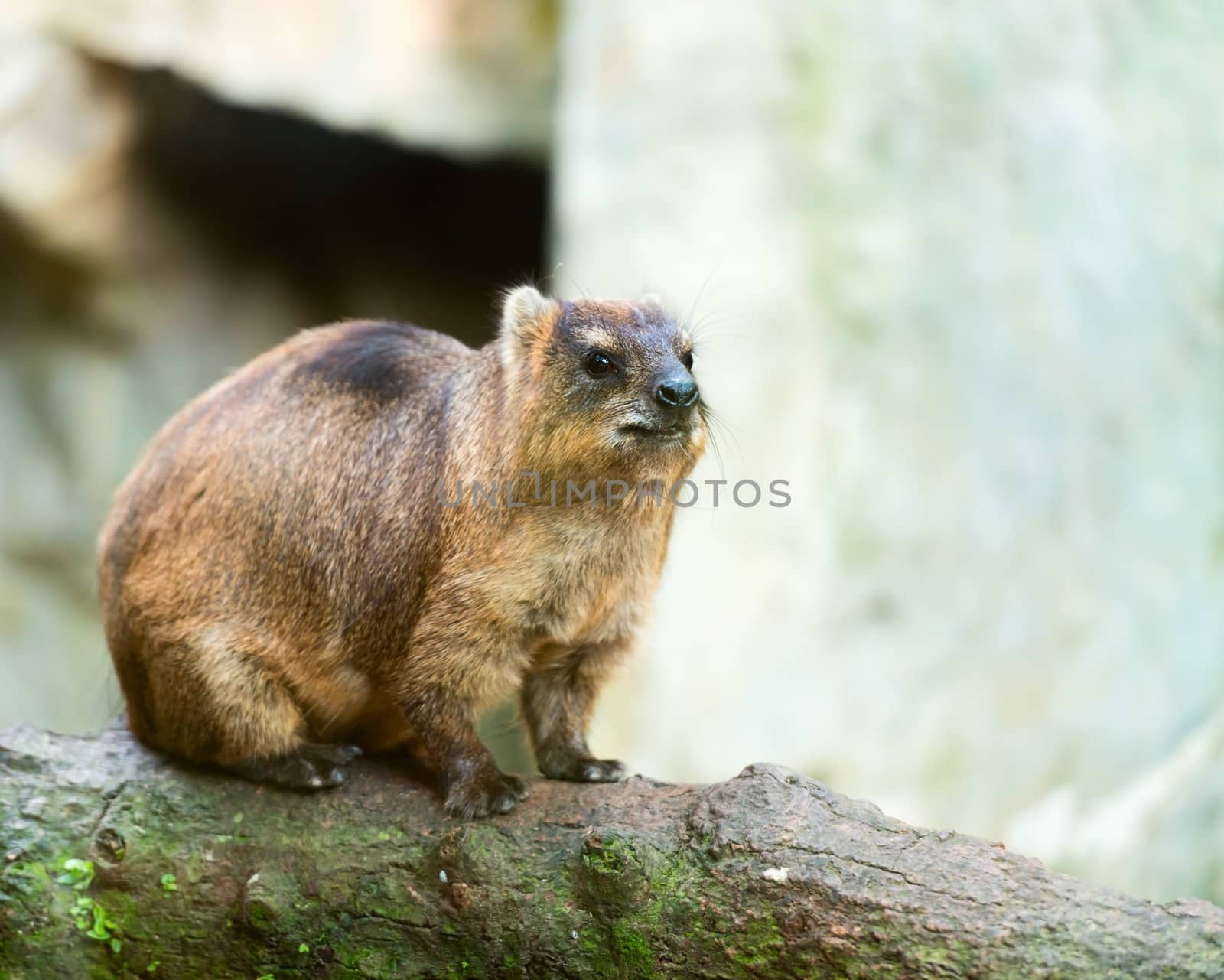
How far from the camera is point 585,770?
529 cm

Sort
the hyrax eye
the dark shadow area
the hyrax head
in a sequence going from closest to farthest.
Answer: the hyrax head < the hyrax eye < the dark shadow area

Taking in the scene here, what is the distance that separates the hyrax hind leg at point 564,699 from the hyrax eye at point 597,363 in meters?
1.19

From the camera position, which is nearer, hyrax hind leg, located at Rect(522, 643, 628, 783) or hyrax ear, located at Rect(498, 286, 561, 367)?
hyrax ear, located at Rect(498, 286, 561, 367)

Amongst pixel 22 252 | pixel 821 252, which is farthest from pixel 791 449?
pixel 22 252

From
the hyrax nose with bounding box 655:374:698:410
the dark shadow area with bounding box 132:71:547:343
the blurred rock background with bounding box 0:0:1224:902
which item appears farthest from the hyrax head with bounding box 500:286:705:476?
the dark shadow area with bounding box 132:71:547:343

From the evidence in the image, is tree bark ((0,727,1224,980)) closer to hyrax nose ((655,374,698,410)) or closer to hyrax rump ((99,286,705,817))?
hyrax rump ((99,286,705,817))

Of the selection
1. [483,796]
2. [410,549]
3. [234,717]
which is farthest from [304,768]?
[410,549]

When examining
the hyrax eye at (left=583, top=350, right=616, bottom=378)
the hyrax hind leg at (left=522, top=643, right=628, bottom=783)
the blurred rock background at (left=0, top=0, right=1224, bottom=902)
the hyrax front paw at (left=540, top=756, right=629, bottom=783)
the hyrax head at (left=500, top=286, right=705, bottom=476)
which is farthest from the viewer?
the blurred rock background at (left=0, top=0, right=1224, bottom=902)

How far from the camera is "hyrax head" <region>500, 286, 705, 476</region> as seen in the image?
4977mm

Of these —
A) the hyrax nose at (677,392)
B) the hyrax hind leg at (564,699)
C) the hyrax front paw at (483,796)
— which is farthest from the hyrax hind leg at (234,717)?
the hyrax nose at (677,392)

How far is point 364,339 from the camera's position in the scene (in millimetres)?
5715

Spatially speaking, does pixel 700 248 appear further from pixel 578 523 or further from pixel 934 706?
pixel 578 523

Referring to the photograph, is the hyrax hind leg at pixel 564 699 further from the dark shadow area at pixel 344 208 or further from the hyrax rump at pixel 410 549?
the dark shadow area at pixel 344 208

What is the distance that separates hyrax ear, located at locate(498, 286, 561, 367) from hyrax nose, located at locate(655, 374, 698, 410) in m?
0.61
